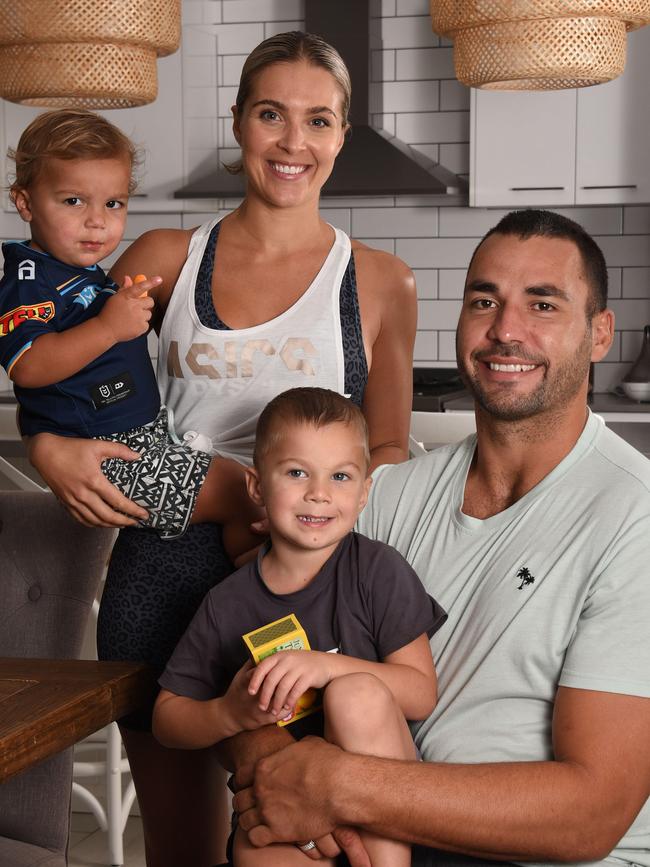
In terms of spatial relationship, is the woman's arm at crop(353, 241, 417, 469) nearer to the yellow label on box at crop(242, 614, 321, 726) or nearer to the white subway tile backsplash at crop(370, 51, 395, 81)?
the yellow label on box at crop(242, 614, 321, 726)

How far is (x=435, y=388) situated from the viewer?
4.43 m

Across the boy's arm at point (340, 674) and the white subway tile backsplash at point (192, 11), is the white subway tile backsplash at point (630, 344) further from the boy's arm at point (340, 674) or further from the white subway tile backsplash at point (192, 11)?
the boy's arm at point (340, 674)

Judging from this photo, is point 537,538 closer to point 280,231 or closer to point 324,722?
point 324,722

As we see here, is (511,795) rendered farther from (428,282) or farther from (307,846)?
(428,282)

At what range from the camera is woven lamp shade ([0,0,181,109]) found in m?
2.30

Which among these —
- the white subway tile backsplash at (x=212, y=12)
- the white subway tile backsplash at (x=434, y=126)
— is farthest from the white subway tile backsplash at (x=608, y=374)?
the white subway tile backsplash at (x=212, y=12)

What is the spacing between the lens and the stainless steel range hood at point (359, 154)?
4.49 m

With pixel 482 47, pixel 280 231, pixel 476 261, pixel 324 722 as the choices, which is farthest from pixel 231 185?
pixel 324 722

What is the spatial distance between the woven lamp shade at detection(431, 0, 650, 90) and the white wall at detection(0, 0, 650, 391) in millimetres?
2252

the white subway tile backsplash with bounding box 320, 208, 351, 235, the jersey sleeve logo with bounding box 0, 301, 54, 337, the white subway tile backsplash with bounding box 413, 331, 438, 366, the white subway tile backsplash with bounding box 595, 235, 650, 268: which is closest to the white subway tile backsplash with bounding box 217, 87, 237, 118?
the white subway tile backsplash with bounding box 320, 208, 351, 235

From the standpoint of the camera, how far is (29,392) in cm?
188

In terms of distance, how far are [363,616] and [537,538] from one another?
0.85ft

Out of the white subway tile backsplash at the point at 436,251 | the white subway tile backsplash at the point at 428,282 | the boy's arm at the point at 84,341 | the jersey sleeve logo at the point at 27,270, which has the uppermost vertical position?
the jersey sleeve logo at the point at 27,270

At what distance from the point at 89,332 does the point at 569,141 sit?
305 centimetres
